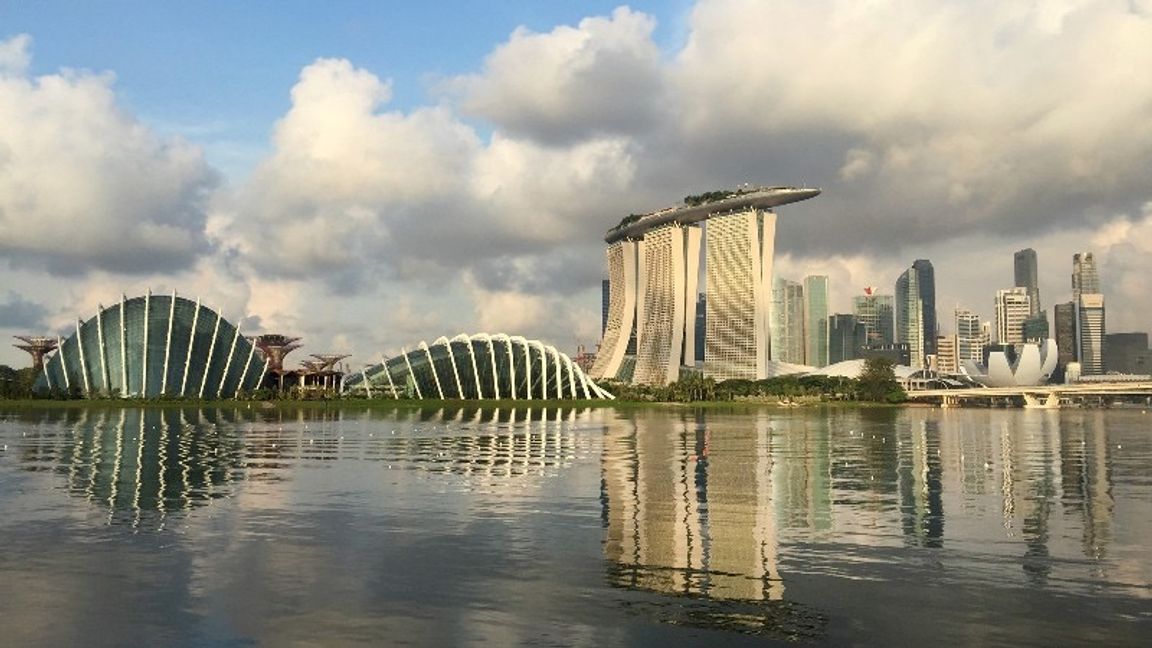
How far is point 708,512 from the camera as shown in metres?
30.1

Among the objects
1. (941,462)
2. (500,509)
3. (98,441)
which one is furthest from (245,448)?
(941,462)

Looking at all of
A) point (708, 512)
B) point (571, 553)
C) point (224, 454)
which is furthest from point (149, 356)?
point (571, 553)

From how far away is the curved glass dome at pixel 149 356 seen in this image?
164 meters

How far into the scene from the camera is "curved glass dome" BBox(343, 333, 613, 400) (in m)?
182

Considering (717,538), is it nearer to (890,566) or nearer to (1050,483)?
Result: (890,566)

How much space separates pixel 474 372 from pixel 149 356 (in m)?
58.1

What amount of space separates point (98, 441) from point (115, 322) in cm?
11529

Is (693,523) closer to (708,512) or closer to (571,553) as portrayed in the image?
(708,512)

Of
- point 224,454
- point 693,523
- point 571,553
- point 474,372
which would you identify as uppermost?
point 474,372

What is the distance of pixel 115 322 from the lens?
555 feet

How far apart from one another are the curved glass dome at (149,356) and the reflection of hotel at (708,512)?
425 feet

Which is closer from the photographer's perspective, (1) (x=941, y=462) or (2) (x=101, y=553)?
(2) (x=101, y=553)

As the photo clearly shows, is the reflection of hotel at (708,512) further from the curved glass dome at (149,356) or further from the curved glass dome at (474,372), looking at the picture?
the curved glass dome at (149,356)

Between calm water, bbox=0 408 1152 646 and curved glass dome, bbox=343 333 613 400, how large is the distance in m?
133
